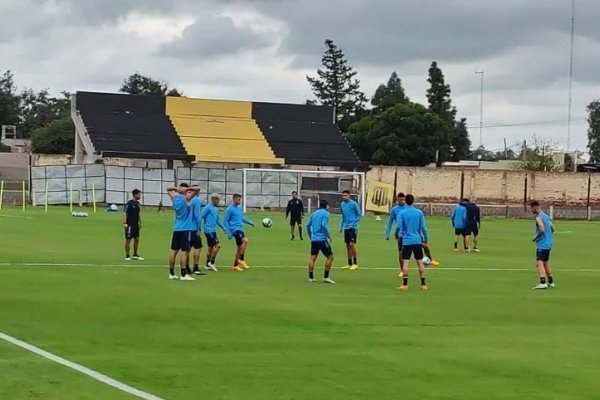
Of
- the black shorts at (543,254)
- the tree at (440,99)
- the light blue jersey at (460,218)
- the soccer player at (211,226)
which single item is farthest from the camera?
the tree at (440,99)

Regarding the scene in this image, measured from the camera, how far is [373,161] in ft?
331

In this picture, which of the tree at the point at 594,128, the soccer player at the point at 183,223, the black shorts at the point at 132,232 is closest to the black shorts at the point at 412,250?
the soccer player at the point at 183,223

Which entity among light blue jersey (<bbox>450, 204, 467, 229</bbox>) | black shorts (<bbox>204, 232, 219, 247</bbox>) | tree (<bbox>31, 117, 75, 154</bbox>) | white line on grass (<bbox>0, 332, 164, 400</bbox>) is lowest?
white line on grass (<bbox>0, 332, 164, 400</bbox>)

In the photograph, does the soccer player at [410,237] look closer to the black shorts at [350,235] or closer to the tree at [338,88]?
the black shorts at [350,235]

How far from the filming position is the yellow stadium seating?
259ft

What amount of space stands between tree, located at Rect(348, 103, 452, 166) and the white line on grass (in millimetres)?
86890

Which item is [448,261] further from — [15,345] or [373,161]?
[373,161]

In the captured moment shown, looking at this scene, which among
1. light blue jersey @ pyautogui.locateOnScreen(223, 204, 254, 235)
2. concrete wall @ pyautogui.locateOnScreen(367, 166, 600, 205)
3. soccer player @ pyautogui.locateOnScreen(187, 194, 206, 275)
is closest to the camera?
soccer player @ pyautogui.locateOnScreen(187, 194, 206, 275)

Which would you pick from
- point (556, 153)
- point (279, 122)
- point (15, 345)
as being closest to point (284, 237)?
point (15, 345)

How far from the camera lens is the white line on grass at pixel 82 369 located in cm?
1029

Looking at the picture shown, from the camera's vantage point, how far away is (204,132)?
81.8m

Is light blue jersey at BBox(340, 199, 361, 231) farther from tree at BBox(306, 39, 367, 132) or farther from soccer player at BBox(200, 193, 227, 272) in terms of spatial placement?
tree at BBox(306, 39, 367, 132)

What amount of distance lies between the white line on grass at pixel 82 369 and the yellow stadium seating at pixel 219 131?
64.8 metres

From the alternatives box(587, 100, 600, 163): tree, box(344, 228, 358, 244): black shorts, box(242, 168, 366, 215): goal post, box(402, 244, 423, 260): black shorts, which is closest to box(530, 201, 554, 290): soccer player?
box(402, 244, 423, 260): black shorts
